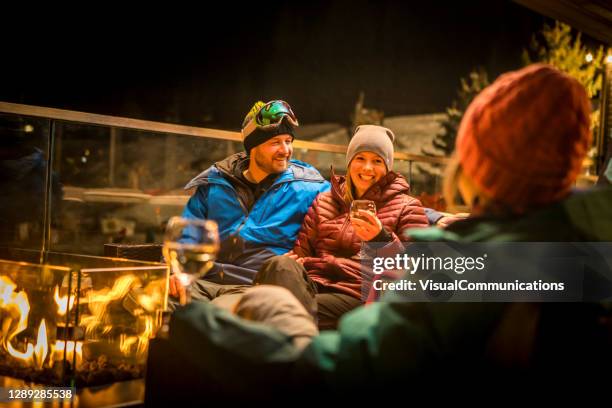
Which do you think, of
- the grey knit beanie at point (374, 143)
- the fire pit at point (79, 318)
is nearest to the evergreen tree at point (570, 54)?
the grey knit beanie at point (374, 143)

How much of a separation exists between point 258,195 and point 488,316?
2.10 metres

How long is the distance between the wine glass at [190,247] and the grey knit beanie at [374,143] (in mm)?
1479

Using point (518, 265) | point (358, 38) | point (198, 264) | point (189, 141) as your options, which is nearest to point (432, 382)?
point (518, 265)

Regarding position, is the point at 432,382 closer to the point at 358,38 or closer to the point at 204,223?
the point at 204,223

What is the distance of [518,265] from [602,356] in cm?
23

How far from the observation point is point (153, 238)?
404 cm

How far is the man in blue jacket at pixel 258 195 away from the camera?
9.43 ft

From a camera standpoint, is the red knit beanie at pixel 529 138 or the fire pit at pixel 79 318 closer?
the red knit beanie at pixel 529 138

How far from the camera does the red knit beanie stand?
1.12 metres

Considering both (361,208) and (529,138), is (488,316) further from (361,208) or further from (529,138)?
(361,208)

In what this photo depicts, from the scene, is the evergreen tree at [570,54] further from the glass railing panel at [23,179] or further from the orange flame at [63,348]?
the orange flame at [63,348]

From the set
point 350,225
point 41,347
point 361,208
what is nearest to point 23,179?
point 41,347

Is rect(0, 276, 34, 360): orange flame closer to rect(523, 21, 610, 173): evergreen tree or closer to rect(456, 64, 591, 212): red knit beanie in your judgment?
rect(456, 64, 591, 212): red knit beanie

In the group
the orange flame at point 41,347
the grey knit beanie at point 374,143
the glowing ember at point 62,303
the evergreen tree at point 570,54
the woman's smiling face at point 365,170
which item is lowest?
the orange flame at point 41,347
